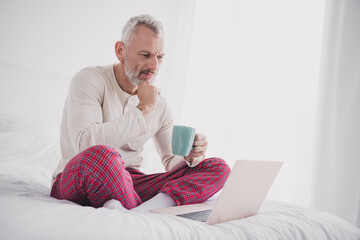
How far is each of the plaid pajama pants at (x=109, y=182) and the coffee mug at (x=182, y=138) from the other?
127mm

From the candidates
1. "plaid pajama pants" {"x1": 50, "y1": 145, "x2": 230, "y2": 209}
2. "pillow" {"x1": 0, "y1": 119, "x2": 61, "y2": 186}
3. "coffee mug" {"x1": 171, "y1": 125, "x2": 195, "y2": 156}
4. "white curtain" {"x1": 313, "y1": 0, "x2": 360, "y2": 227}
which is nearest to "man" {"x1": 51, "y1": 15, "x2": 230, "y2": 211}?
"plaid pajama pants" {"x1": 50, "y1": 145, "x2": 230, "y2": 209}

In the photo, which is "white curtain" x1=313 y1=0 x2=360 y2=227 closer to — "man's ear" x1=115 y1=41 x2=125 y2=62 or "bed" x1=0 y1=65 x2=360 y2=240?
"bed" x1=0 y1=65 x2=360 y2=240

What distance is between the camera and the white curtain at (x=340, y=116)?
1.86 meters

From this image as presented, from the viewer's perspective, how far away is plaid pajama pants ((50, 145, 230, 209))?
2.69 ft

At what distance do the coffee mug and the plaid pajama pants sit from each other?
127mm

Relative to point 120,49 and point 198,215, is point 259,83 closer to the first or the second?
point 120,49

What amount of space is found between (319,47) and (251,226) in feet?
5.80

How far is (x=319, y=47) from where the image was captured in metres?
2.17

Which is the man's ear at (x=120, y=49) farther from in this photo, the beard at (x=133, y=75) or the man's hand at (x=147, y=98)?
the man's hand at (x=147, y=98)

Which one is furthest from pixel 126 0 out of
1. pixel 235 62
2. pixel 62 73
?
pixel 235 62

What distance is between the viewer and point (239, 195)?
866mm

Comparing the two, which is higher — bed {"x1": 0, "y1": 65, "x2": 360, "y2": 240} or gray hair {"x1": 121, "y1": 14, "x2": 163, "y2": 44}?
gray hair {"x1": 121, "y1": 14, "x2": 163, "y2": 44}

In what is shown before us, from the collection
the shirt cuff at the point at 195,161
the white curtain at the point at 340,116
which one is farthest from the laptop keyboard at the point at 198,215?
the white curtain at the point at 340,116

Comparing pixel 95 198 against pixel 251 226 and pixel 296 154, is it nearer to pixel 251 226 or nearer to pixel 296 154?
pixel 251 226
